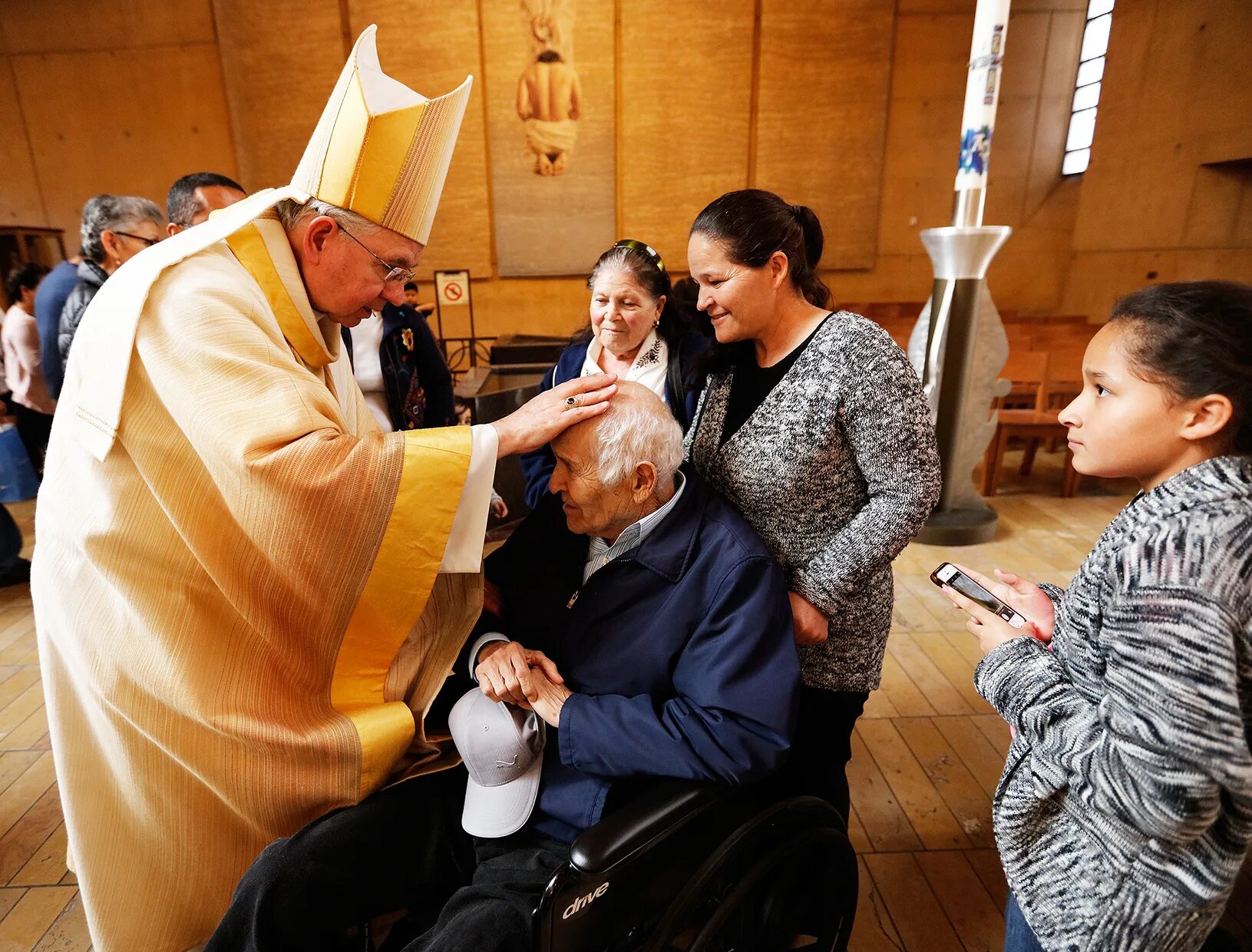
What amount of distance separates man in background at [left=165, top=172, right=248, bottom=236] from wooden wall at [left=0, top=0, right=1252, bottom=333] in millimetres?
4932

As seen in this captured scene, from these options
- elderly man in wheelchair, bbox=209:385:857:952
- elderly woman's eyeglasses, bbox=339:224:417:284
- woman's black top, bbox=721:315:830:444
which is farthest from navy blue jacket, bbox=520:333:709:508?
elderly woman's eyeglasses, bbox=339:224:417:284

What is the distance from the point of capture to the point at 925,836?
6.57 feet

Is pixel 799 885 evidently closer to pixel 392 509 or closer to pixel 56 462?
pixel 392 509

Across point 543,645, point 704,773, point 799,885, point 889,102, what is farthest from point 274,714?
point 889,102

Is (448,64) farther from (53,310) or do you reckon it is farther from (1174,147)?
(1174,147)

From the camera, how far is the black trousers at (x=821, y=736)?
1.57m

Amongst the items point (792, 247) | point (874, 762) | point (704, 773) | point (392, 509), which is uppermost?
point (792, 247)

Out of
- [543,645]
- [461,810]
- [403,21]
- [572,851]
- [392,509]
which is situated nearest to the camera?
[572,851]

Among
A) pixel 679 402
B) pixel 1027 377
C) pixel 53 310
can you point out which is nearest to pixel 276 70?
pixel 53 310

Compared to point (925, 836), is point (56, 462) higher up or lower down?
higher up

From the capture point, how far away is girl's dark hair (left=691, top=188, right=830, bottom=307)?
1384 millimetres

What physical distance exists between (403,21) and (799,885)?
7.99 metres

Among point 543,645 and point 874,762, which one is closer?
point 543,645

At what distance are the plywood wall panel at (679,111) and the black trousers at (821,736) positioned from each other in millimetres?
6660
